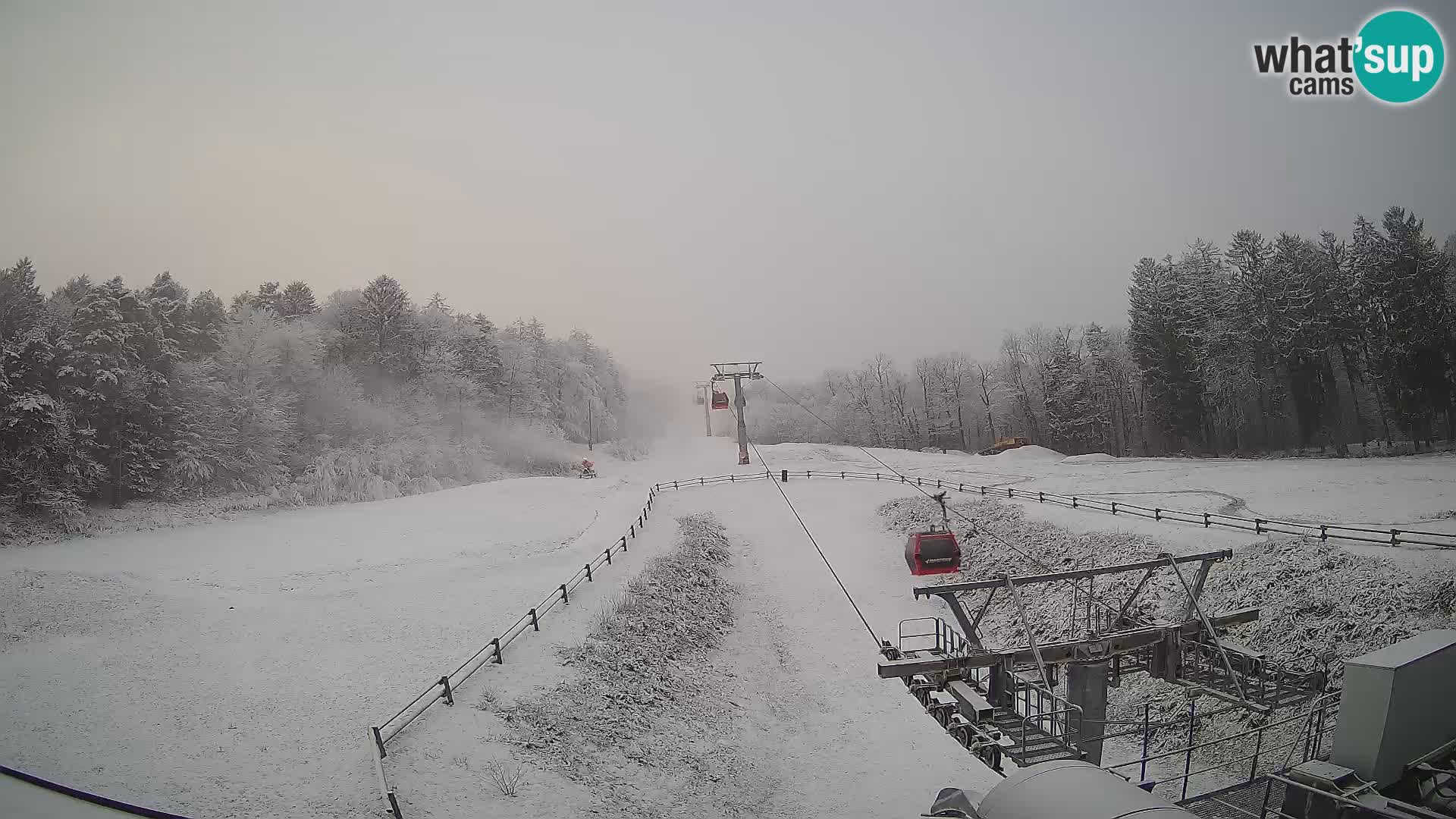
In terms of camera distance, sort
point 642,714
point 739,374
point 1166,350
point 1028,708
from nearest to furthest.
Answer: point 1028,708 → point 642,714 → point 1166,350 → point 739,374

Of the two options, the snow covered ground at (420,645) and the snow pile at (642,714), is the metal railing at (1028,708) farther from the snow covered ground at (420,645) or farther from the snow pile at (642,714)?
the snow pile at (642,714)

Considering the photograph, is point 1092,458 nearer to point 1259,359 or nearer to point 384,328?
point 1259,359

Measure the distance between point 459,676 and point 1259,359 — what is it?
32.4 metres

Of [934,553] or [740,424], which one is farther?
[740,424]

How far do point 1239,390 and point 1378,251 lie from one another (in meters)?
8.67

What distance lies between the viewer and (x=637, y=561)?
24.0 metres

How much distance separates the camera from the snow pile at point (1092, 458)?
122 feet

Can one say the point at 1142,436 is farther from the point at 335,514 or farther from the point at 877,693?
the point at 335,514

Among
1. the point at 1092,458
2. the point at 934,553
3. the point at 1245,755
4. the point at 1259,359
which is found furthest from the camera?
the point at 1092,458

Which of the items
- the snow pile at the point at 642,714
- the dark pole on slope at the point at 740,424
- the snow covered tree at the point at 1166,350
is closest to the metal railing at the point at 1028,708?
the snow pile at the point at 642,714

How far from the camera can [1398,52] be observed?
591 inches

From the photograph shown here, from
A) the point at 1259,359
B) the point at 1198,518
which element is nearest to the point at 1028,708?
the point at 1198,518

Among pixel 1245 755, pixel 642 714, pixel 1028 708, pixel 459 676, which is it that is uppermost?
pixel 459 676

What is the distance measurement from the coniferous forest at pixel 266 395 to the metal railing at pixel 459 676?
11988mm
